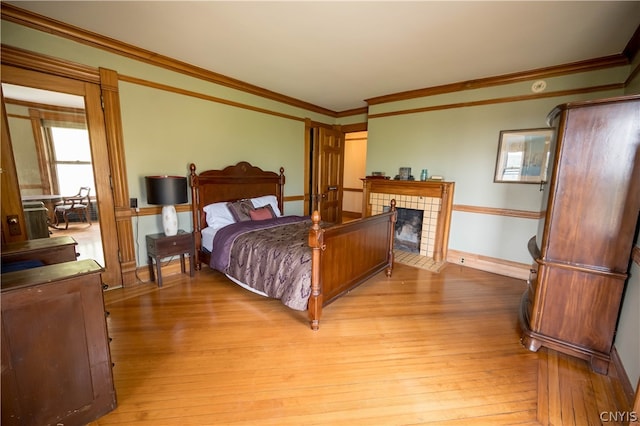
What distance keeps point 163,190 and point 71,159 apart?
88cm

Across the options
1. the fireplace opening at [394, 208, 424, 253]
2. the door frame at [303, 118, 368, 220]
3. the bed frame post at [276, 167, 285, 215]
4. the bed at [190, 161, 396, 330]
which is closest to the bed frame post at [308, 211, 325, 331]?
the bed at [190, 161, 396, 330]

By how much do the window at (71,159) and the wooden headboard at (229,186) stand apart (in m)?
1.02

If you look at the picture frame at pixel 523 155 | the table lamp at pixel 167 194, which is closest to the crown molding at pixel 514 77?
the picture frame at pixel 523 155

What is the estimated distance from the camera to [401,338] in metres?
2.23

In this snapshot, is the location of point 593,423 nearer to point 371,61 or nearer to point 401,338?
point 401,338

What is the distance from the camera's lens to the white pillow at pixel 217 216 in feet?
11.6

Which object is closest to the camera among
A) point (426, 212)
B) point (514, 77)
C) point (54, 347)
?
point (54, 347)

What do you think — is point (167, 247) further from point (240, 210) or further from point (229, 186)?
point (229, 186)

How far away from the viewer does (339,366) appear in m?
1.90

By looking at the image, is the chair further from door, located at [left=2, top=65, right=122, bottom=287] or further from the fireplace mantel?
the fireplace mantel

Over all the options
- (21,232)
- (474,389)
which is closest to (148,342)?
(21,232)

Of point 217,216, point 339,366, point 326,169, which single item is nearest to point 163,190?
point 217,216

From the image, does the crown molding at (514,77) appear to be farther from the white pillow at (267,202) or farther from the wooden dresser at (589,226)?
the white pillow at (267,202)

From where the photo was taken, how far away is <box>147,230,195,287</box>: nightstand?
119 inches
